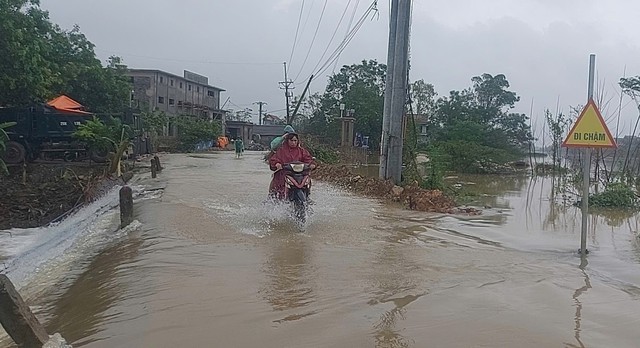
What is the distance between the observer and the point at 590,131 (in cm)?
742

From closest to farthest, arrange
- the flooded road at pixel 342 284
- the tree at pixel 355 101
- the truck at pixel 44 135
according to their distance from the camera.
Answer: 1. the flooded road at pixel 342 284
2. the truck at pixel 44 135
3. the tree at pixel 355 101

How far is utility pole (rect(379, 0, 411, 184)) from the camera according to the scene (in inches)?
573

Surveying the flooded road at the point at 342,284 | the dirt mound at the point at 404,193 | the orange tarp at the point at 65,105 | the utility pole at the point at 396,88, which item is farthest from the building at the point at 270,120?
Result: the flooded road at the point at 342,284

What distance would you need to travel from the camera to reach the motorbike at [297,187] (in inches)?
375

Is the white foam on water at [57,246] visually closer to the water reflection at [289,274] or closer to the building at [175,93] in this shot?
the water reflection at [289,274]

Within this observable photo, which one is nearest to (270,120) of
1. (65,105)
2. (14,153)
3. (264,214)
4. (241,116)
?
(241,116)

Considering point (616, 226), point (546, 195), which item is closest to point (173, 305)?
point (616, 226)

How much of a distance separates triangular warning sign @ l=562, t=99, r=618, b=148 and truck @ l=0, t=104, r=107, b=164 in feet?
61.0

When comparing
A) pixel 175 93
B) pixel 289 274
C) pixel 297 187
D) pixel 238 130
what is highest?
pixel 175 93

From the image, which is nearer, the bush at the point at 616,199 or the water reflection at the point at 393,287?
the water reflection at the point at 393,287

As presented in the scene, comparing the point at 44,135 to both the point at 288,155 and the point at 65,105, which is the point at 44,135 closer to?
the point at 65,105

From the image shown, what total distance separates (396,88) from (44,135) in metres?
14.1

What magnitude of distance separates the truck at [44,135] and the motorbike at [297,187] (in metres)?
14.8

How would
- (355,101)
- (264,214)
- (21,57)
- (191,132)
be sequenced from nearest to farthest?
1. (264,214)
2. (21,57)
3. (355,101)
4. (191,132)
